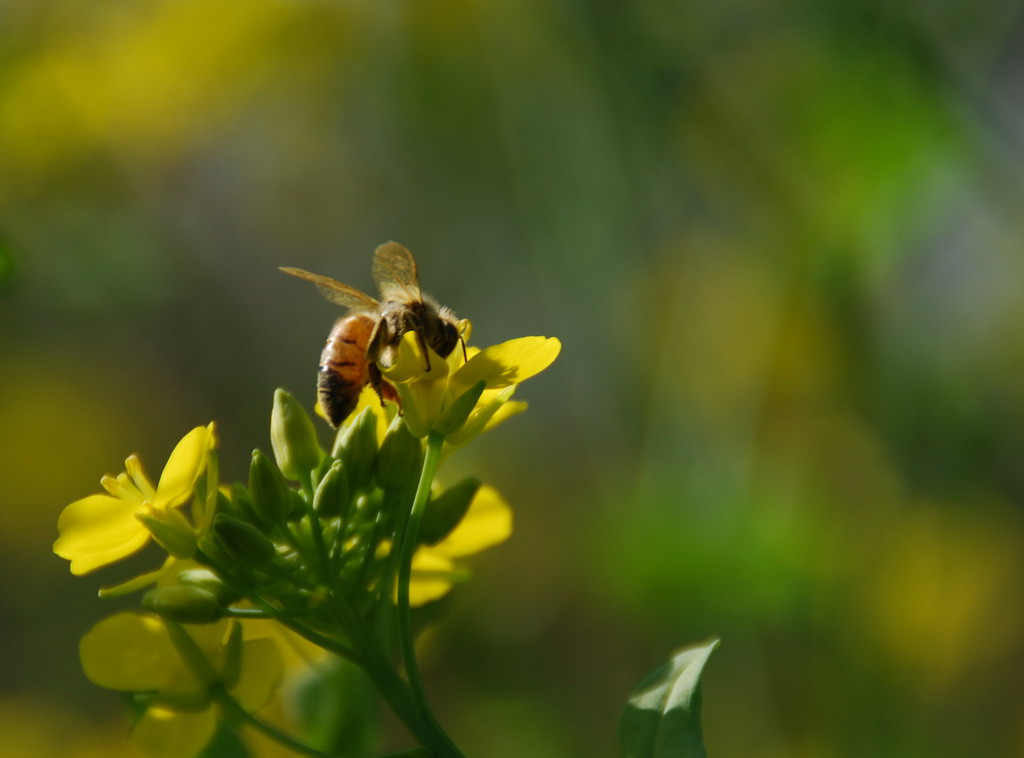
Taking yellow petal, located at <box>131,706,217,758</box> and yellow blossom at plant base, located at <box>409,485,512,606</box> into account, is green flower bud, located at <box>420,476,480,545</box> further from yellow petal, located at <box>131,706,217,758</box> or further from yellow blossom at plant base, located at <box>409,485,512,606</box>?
yellow petal, located at <box>131,706,217,758</box>

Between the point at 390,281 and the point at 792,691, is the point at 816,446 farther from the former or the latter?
the point at 390,281

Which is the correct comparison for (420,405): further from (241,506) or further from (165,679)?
(165,679)

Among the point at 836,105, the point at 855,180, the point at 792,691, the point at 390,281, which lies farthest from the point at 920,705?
the point at 390,281

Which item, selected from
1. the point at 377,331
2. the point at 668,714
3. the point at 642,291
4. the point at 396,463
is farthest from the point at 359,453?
the point at 642,291

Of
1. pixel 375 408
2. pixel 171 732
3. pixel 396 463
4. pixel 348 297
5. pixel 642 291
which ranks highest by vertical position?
pixel 642 291

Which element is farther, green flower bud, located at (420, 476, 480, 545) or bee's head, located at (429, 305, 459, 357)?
bee's head, located at (429, 305, 459, 357)

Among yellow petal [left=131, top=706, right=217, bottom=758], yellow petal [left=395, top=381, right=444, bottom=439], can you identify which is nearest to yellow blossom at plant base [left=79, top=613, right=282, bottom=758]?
yellow petal [left=131, top=706, right=217, bottom=758]

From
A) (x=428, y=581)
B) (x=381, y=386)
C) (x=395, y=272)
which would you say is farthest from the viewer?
(x=395, y=272)
